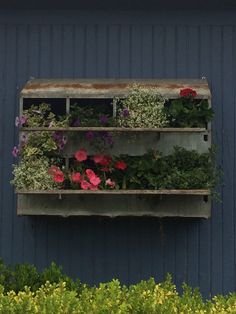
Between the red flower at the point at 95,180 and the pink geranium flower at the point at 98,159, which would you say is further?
the pink geranium flower at the point at 98,159

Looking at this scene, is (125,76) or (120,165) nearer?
(120,165)

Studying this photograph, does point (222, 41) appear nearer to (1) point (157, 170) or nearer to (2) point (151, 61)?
(2) point (151, 61)

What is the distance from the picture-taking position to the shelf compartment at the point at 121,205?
8.27m

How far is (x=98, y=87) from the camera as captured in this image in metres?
8.62

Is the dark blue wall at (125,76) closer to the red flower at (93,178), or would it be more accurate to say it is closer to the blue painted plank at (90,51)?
the blue painted plank at (90,51)

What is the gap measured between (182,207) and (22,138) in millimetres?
1818

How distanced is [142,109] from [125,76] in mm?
827

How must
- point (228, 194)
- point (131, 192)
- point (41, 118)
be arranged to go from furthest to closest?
point (228, 194) < point (41, 118) < point (131, 192)

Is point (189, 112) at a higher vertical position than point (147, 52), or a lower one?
lower

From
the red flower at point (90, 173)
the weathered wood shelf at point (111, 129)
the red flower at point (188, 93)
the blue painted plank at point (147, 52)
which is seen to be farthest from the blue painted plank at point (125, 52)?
the red flower at point (90, 173)


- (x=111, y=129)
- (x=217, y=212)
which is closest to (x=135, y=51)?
(x=111, y=129)

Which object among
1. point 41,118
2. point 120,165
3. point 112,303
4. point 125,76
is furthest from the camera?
point 125,76

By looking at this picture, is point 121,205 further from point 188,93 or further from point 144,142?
point 188,93

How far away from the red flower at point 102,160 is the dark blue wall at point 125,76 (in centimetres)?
94
